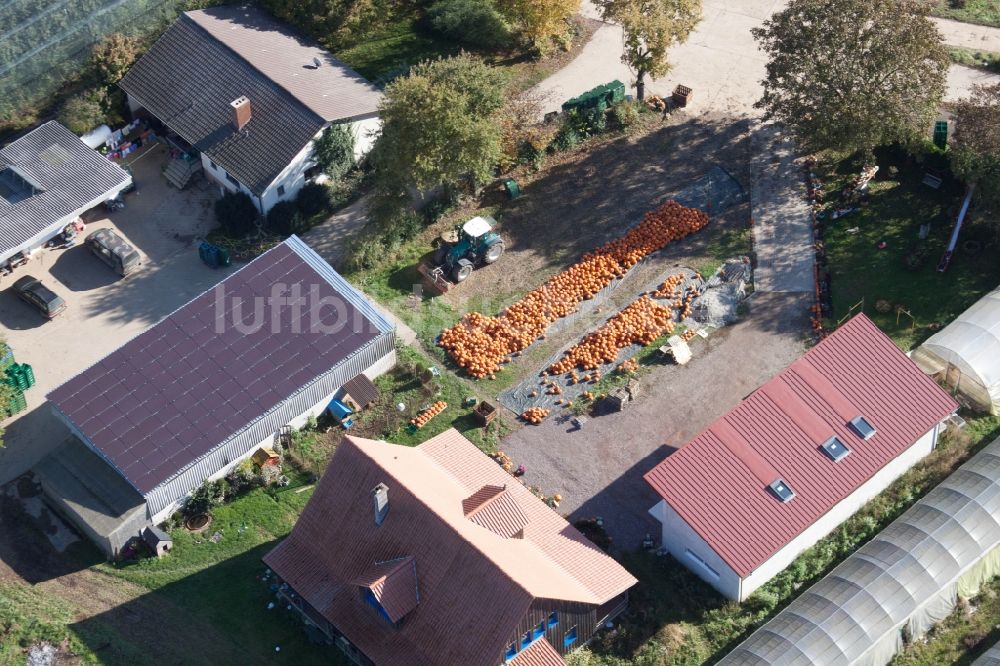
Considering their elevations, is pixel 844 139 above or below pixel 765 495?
above

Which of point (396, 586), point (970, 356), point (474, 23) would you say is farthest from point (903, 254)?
point (396, 586)

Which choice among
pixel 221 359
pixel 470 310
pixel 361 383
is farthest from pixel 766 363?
pixel 221 359

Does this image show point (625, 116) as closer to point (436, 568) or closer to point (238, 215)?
point (238, 215)

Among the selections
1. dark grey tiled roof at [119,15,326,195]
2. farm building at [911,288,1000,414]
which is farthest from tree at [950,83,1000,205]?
dark grey tiled roof at [119,15,326,195]

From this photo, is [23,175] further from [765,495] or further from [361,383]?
[765,495]

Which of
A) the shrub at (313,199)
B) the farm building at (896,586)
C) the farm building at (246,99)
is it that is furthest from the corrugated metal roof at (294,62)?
the farm building at (896,586)

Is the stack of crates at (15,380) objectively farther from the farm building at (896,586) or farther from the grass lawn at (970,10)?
the grass lawn at (970,10)

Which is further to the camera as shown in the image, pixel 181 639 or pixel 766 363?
pixel 766 363
